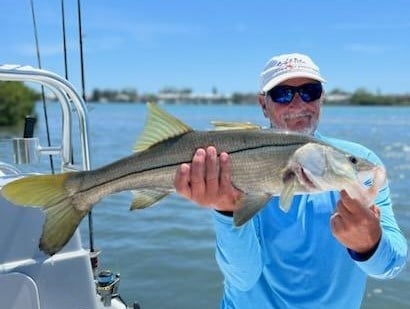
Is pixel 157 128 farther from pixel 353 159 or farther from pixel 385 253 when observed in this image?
pixel 385 253

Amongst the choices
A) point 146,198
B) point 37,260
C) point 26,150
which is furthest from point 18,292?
point 26,150

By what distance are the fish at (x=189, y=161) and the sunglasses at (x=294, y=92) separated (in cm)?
51

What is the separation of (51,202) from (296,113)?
1.25 metres

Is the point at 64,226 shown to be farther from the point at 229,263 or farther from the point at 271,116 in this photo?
the point at 271,116

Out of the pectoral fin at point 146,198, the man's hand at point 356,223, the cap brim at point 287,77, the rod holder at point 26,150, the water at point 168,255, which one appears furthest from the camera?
the water at point 168,255

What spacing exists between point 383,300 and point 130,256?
12.5 feet

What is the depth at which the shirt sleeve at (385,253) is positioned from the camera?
7.41 feet

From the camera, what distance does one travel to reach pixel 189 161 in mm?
2186

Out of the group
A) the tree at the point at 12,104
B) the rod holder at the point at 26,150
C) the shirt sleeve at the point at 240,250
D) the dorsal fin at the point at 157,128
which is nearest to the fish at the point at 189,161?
the dorsal fin at the point at 157,128

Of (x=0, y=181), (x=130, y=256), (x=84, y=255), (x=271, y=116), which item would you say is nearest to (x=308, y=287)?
(x=271, y=116)

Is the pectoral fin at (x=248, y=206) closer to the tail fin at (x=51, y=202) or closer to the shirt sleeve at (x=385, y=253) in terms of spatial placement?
the shirt sleeve at (x=385, y=253)

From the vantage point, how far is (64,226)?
205 centimetres

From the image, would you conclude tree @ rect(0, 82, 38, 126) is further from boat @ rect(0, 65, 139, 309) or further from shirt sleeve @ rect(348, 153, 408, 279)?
shirt sleeve @ rect(348, 153, 408, 279)

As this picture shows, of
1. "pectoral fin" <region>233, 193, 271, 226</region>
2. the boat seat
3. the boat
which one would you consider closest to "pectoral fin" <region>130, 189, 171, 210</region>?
"pectoral fin" <region>233, 193, 271, 226</region>
